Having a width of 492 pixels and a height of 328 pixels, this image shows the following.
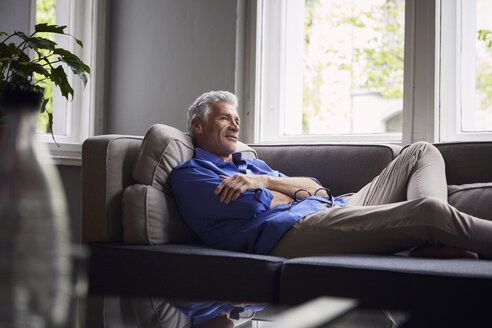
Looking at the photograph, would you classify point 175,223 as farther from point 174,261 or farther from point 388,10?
point 388,10

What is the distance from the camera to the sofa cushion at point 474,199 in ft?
6.68

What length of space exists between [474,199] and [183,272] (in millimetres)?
1091

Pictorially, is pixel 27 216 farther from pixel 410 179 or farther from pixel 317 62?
pixel 317 62

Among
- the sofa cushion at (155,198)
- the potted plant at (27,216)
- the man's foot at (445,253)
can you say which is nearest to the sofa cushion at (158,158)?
the sofa cushion at (155,198)

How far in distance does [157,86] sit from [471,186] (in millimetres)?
2090

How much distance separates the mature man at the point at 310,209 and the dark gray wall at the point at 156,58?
830 millimetres

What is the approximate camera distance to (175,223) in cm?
218

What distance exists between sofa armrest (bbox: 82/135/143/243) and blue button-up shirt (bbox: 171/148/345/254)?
0.75 feet

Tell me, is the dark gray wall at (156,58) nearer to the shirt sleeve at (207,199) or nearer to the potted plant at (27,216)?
the shirt sleeve at (207,199)

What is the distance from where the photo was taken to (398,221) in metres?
1.72

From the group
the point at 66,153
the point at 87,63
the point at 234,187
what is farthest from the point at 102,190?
the point at 87,63

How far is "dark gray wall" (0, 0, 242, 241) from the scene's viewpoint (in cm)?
334

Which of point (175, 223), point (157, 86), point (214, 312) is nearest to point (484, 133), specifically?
point (175, 223)

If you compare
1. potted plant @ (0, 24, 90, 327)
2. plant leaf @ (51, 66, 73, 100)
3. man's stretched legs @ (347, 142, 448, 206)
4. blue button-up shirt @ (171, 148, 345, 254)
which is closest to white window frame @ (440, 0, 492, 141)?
man's stretched legs @ (347, 142, 448, 206)
